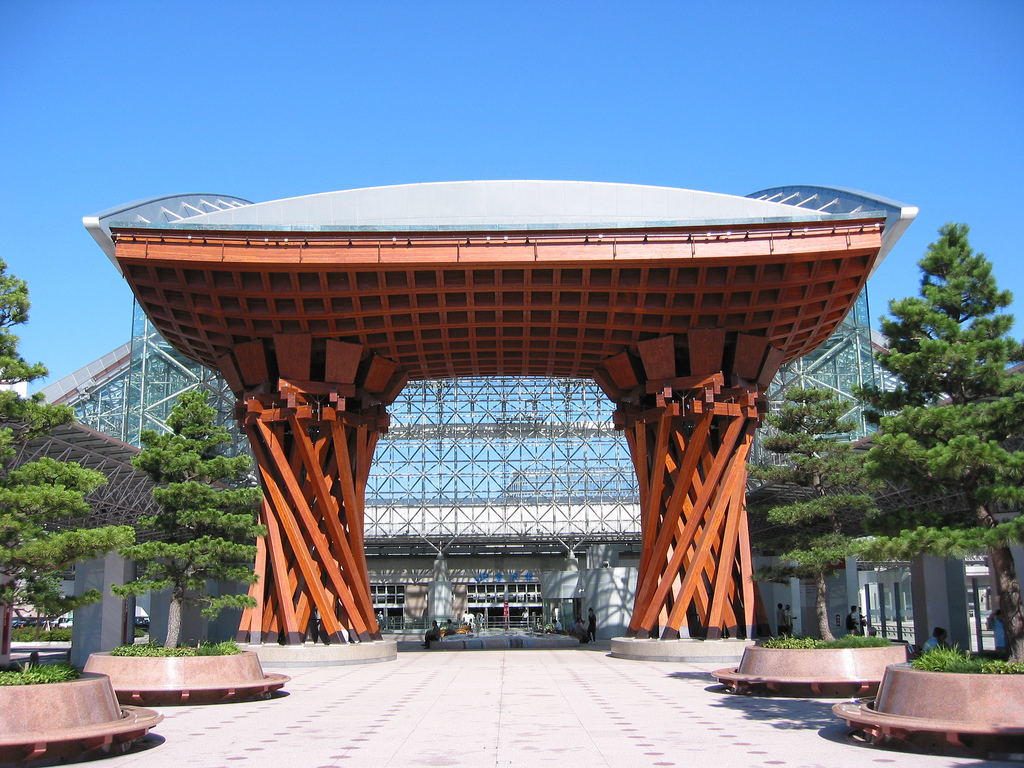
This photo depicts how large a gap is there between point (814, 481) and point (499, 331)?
9.30m

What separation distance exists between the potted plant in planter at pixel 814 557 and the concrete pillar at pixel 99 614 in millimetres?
16335

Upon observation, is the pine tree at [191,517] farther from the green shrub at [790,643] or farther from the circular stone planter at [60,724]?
the green shrub at [790,643]

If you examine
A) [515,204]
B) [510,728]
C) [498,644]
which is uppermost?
[515,204]

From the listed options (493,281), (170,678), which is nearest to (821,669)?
(170,678)

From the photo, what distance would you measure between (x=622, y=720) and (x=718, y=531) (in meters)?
11.4

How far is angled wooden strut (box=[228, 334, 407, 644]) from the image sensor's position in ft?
71.3

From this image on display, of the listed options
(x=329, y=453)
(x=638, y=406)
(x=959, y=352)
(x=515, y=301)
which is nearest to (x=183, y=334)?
(x=329, y=453)

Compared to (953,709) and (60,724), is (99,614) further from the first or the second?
(953,709)

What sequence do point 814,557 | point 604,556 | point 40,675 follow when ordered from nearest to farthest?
point 40,675 → point 814,557 → point 604,556

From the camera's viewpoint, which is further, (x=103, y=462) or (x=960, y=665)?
(x=103, y=462)

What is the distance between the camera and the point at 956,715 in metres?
8.74

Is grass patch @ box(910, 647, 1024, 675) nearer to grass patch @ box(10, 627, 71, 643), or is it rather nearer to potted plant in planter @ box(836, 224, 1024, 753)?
potted plant in planter @ box(836, 224, 1024, 753)

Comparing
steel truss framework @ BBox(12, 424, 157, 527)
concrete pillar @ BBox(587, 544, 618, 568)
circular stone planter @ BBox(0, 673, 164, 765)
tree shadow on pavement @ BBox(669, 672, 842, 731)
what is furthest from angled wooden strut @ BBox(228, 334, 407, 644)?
concrete pillar @ BBox(587, 544, 618, 568)

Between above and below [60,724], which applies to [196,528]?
above
